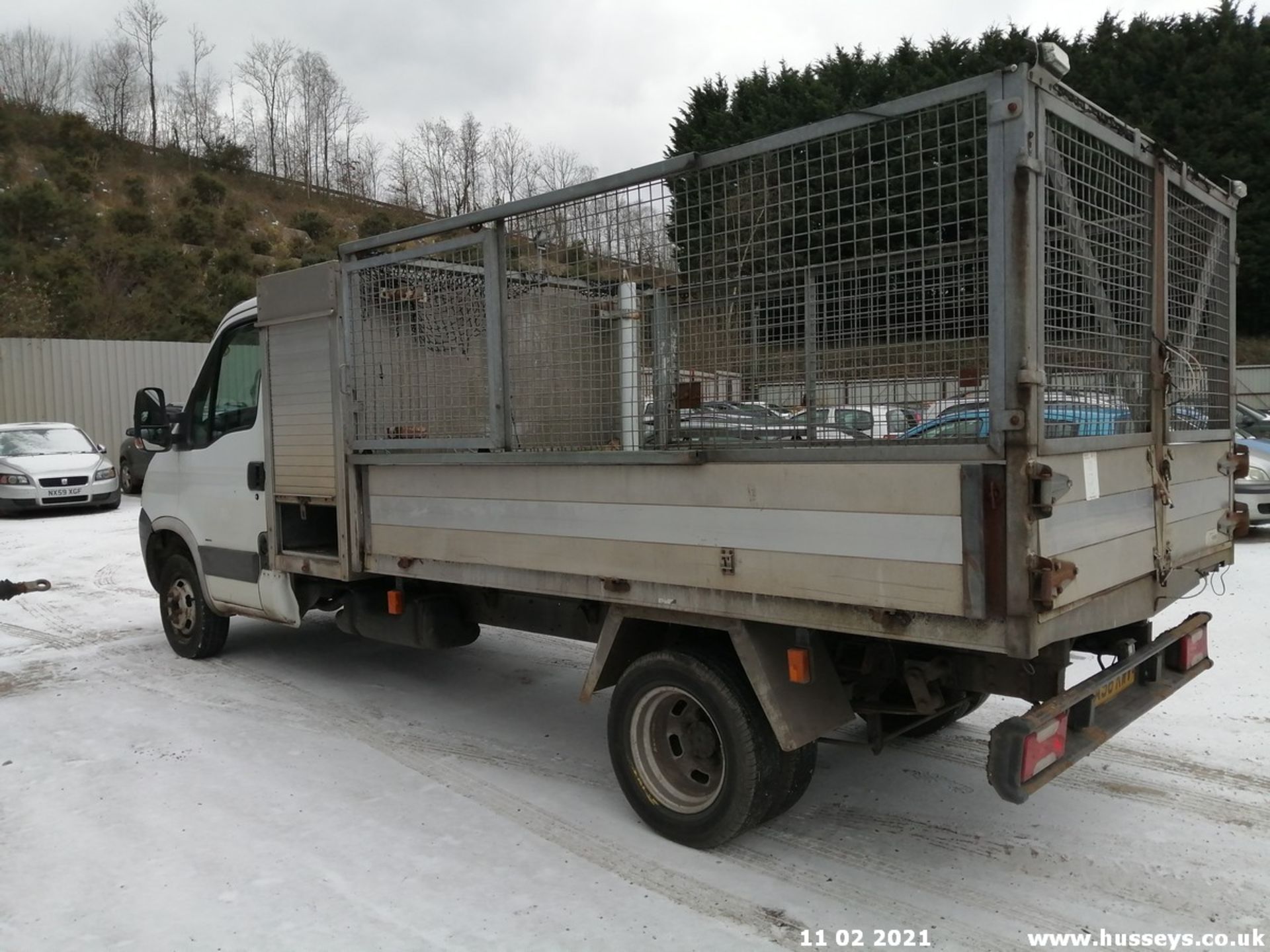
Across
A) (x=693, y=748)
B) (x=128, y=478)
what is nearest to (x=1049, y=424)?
(x=693, y=748)

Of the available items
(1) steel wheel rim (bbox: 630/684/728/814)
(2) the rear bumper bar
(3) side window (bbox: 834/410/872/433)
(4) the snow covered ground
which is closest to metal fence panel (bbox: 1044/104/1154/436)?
(3) side window (bbox: 834/410/872/433)

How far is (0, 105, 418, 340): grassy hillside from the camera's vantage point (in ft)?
97.5

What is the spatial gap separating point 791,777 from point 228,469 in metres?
4.22

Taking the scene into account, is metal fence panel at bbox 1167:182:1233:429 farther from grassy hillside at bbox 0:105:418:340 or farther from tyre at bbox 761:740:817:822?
grassy hillside at bbox 0:105:418:340

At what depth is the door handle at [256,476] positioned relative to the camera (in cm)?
584

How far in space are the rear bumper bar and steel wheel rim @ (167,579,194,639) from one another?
554 centimetres

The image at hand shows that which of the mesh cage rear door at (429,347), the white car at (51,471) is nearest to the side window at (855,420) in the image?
the mesh cage rear door at (429,347)

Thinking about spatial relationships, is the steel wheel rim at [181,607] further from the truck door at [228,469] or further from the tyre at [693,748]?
the tyre at [693,748]

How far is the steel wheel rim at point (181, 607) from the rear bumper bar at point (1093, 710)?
5543 millimetres

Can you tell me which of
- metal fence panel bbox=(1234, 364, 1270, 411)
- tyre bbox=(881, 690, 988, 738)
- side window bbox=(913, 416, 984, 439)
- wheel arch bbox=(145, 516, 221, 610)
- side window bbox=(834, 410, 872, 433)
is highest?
metal fence panel bbox=(1234, 364, 1270, 411)

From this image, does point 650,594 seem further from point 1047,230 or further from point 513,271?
point 1047,230

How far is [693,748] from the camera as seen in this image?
398 centimetres

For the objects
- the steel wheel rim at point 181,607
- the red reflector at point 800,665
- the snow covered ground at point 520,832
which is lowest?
the snow covered ground at point 520,832

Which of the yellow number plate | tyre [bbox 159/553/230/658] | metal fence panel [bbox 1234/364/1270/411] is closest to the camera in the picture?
the yellow number plate
